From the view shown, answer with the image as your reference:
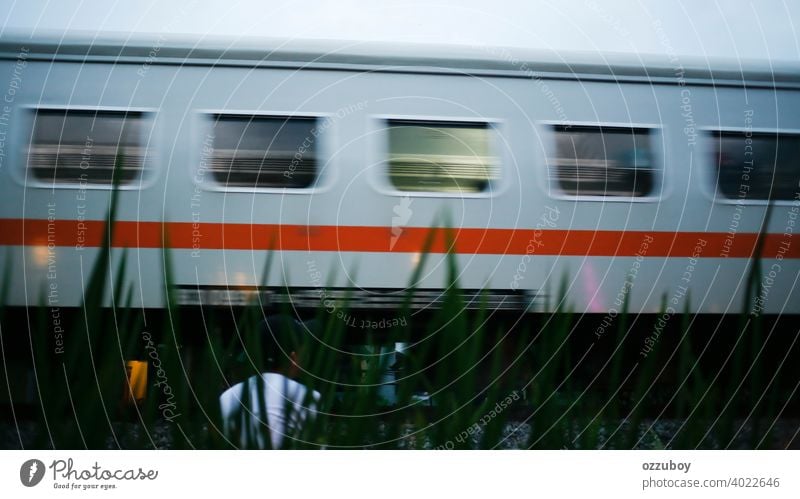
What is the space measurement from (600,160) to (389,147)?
2.26 ft

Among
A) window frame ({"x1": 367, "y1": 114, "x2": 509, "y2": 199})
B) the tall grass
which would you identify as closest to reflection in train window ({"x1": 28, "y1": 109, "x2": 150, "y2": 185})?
window frame ({"x1": 367, "y1": 114, "x2": 509, "y2": 199})

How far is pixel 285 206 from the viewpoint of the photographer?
2178mm

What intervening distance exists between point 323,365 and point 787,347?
2.63 ft

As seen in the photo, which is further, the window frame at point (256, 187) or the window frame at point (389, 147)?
the window frame at point (389, 147)

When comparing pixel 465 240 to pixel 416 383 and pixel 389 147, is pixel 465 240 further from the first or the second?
pixel 416 383

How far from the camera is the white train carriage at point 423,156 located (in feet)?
6.60

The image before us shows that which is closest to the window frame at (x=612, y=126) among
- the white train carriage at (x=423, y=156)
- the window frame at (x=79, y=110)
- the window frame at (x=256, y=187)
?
the white train carriage at (x=423, y=156)

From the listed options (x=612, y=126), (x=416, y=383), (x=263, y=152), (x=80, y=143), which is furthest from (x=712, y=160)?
(x=80, y=143)

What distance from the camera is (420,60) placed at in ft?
7.31

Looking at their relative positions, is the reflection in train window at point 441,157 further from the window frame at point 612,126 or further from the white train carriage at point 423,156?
the window frame at point 612,126

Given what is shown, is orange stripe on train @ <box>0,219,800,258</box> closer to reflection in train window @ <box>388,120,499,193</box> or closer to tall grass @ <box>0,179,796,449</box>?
reflection in train window @ <box>388,120,499,193</box>

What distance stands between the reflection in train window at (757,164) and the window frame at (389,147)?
74cm
